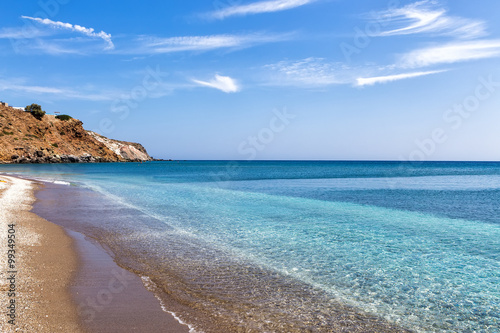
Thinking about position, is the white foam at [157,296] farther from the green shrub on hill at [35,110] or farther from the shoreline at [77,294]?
the green shrub on hill at [35,110]

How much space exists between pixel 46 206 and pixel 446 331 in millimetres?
24587

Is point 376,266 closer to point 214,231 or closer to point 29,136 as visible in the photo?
point 214,231

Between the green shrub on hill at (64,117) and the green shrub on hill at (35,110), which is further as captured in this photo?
the green shrub on hill at (64,117)

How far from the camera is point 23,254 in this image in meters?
10.4

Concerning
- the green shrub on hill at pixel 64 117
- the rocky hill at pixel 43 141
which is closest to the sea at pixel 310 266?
the rocky hill at pixel 43 141

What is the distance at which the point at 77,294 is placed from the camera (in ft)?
24.8

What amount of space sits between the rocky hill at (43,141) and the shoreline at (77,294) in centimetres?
13106

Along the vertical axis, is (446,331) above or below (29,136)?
below

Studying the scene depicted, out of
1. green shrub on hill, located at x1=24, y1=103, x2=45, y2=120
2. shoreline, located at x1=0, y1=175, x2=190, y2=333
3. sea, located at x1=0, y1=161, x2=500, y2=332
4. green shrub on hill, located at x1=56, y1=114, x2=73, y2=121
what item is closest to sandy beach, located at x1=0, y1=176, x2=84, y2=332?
shoreline, located at x1=0, y1=175, x2=190, y2=333

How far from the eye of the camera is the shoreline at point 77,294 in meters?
6.10

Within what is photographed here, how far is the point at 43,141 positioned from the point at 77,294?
510ft

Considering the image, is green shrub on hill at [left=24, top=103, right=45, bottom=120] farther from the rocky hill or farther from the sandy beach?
the sandy beach

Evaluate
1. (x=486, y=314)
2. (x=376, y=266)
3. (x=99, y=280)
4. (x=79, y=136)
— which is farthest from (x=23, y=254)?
(x=79, y=136)

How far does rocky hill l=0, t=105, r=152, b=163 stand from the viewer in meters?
121
